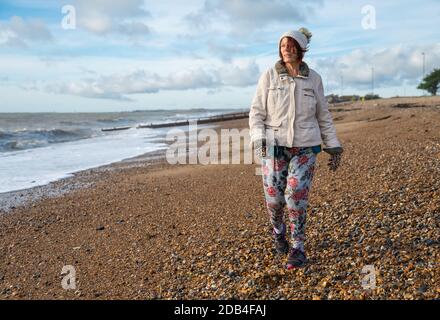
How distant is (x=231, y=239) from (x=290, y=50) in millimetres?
2614

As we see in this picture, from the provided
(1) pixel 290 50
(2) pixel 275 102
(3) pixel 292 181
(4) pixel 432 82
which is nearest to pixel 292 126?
(2) pixel 275 102

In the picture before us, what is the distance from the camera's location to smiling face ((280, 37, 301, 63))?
14.8 ft

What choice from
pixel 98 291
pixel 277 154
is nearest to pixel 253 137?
pixel 277 154

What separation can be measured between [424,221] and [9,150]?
77.4 feet

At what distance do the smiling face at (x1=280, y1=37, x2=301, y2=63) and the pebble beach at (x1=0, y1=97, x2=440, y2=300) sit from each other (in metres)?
2.09

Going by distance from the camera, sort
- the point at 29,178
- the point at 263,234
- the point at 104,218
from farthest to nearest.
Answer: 1. the point at 29,178
2. the point at 104,218
3. the point at 263,234

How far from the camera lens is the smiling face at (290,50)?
452cm

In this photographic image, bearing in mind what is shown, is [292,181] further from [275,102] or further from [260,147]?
[275,102]

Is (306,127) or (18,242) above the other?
(306,127)

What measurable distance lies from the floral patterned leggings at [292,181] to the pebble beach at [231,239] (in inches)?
20.8

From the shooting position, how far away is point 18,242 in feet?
24.7

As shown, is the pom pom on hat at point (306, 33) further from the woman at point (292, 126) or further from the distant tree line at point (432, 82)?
the distant tree line at point (432, 82)

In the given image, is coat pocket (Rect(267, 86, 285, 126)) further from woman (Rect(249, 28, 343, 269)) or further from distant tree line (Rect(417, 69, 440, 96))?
distant tree line (Rect(417, 69, 440, 96))
